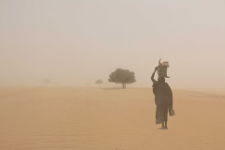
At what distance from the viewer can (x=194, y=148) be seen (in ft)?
47.7

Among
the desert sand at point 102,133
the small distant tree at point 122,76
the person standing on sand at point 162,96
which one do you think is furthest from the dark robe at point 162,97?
the small distant tree at point 122,76

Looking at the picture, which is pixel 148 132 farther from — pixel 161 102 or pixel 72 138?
pixel 161 102

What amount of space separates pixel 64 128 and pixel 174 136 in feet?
13.6

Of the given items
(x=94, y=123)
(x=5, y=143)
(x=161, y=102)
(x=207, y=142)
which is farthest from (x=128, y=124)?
(x=161, y=102)

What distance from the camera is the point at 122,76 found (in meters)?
76.6

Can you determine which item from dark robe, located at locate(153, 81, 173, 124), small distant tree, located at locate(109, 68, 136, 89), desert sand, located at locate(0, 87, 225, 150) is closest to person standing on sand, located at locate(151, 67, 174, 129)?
dark robe, located at locate(153, 81, 173, 124)

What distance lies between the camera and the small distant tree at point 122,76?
3019 inches

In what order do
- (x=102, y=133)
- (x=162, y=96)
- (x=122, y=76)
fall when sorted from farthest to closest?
(x=122, y=76), (x=102, y=133), (x=162, y=96)

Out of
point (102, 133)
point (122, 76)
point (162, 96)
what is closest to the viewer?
point (162, 96)

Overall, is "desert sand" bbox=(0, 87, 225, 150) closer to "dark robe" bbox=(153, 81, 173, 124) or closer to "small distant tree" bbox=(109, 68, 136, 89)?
"dark robe" bbox=(153, 81, 173, 124)

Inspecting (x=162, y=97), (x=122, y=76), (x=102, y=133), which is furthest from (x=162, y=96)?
(x=122, y=76)

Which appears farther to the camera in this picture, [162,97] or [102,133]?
[102,133]

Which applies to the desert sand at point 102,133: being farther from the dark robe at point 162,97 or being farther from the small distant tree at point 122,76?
the small distant tree at point 122,76

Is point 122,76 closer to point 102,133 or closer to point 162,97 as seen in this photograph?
point 102,133
